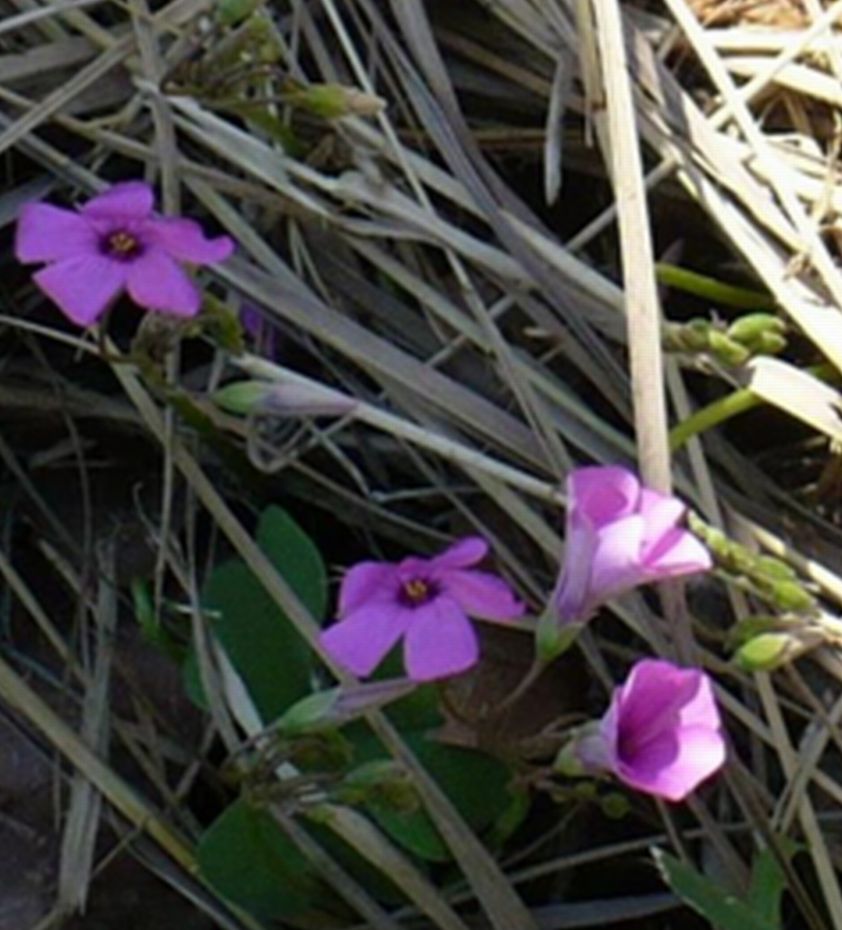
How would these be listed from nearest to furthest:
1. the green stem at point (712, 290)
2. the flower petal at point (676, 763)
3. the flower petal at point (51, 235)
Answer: the flower petal at point (676, 763) → the flower petal at point (51, 235) → the green stem at point (712, 290)

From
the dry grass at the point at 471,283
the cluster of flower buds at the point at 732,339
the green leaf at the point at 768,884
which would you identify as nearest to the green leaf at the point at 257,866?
the dry grass at the point at 471,283

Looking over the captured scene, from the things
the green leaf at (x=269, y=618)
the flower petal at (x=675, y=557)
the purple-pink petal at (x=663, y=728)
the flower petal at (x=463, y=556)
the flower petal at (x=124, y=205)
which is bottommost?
the purple-pink petal at (x=663, y=728)

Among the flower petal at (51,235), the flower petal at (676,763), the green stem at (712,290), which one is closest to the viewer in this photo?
the flower petal at (676,763)

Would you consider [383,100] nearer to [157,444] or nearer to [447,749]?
[157,444]

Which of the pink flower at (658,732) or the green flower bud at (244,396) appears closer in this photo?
the pink flower at (658,732)

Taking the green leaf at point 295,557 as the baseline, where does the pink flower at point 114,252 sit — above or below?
above

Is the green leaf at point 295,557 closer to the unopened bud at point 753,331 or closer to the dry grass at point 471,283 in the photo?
the dry grass at point 471,283

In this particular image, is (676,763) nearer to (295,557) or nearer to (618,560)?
(618,560)

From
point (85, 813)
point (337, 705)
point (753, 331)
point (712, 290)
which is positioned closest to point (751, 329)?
point (753, 331)
